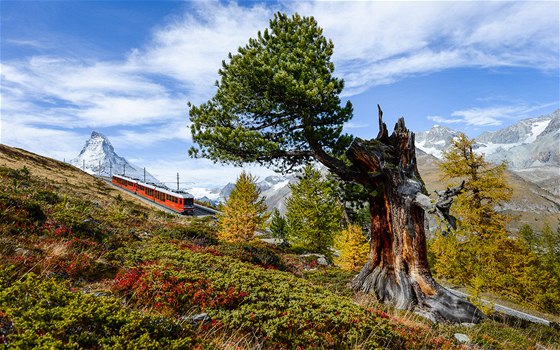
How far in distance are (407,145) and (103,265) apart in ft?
38.3

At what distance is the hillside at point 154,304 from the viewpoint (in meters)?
3.87

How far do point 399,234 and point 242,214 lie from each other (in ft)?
34.7

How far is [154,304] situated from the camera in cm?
611

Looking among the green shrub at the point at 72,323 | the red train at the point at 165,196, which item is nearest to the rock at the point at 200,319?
the green shrub at the point at 72,323

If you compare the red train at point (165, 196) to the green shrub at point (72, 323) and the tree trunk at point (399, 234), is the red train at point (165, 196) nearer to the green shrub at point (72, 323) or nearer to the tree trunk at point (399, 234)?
the tree trunk at point (399, 234)

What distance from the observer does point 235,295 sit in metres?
6.71

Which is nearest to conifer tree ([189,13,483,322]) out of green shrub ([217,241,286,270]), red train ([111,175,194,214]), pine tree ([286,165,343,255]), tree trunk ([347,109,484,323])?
tree trunk ([347,109,484,323])

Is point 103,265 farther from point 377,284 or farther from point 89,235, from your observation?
point 377,284

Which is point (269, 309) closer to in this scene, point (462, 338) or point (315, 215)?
point (462, 338)

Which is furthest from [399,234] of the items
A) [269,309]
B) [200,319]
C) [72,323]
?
[72,323]

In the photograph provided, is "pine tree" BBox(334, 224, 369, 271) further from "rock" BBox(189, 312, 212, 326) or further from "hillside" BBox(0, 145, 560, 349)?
"rock" BBox(189, 312, 212, 326)

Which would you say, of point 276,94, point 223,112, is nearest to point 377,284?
point 276,94

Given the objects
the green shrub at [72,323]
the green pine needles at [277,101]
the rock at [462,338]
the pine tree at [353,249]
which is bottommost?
the rock at [462,338]

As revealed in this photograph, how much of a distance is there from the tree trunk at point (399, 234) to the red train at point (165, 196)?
30.4m
